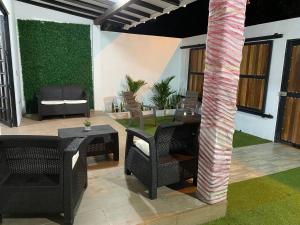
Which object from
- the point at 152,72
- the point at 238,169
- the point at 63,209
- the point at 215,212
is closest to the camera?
the point at 63,209

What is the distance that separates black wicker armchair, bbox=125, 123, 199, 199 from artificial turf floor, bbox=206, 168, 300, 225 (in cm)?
58

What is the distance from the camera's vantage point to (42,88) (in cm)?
629

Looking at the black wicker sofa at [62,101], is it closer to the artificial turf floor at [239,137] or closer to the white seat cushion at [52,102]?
the white seat cushion at [52,102]

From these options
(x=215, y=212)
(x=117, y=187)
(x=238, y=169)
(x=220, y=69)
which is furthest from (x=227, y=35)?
(x=238, y=169)

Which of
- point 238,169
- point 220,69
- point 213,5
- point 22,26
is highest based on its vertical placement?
point 22,26

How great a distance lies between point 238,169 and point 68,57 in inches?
220

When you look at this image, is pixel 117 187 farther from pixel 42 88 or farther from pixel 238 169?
pixel 42 88

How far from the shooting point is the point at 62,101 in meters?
6.23

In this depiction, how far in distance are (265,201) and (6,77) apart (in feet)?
17.7

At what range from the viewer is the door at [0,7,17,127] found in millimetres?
5023

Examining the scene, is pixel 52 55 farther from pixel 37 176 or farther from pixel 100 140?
pixel 37 176

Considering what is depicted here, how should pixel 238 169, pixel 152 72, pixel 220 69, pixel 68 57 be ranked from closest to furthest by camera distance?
pixel 220 69
pixel 238 169
pixel 68 57
pixel 152 72

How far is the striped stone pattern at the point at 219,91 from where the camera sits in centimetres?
213

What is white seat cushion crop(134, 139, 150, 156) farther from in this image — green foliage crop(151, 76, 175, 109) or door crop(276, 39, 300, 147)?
green foliage crop(151, 76, 175, 109)
